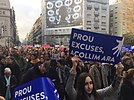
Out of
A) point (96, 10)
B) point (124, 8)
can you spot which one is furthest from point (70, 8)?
point (124, 8)

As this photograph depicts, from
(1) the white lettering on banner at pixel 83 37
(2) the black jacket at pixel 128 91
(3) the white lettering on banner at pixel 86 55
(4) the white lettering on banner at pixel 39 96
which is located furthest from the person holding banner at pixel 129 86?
(4) the white lettering on banner at pixel 39 96

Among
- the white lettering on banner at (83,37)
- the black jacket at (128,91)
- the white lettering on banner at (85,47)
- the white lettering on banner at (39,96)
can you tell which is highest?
the white lettering on banner at (83,37)

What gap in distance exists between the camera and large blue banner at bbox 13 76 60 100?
3497mm

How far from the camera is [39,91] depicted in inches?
139

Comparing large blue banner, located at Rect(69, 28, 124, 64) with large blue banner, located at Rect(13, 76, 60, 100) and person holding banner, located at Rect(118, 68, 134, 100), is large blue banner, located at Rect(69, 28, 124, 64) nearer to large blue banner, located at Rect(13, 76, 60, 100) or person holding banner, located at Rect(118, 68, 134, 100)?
person holding banner, located at Rect(118, 68, 134, 100)

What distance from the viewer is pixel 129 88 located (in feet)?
18.8

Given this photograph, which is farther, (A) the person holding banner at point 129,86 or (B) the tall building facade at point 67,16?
(B) the tall building facade at point 67,16

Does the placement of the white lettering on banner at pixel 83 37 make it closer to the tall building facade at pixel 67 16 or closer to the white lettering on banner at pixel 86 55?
the white lettering on banner at pixel 86 55

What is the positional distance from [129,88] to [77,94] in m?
1.58

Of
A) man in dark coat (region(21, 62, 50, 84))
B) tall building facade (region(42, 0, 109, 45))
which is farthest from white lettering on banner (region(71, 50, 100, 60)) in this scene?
tall building facade (region(42, 0, 109, 45))

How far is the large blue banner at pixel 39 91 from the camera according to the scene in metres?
3.50

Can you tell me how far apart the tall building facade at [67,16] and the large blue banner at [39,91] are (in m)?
91.1

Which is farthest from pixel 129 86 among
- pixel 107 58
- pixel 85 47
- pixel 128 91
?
pixel 85 47

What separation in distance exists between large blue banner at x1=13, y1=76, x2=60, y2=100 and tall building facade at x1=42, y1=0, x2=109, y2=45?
299 feet
